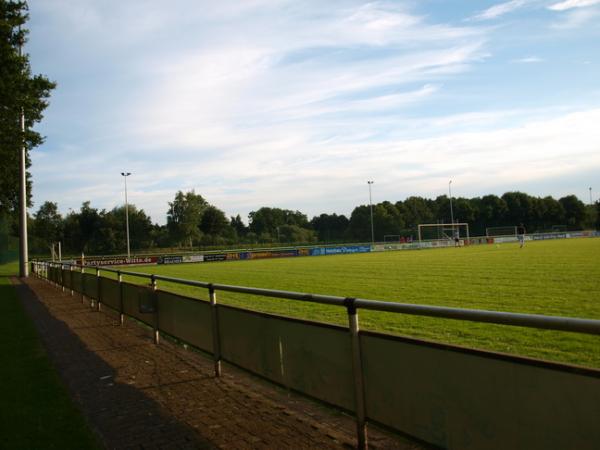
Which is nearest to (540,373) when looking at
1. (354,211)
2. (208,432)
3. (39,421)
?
(208,432)

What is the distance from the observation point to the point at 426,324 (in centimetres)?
932

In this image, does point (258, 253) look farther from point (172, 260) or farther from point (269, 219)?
point (269, 219)

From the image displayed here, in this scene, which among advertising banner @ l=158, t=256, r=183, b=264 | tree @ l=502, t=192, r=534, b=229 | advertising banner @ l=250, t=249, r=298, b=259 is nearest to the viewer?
advertising banner @ l=158, t=256, r=183, b=264

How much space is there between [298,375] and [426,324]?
213 inches

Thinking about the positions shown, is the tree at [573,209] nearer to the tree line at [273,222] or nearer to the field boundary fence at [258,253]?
the tree line at [273,222]

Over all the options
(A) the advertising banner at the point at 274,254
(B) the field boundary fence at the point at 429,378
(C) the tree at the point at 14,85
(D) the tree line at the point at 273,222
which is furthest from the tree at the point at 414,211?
(B) the field boundary fence at the point at 429,378

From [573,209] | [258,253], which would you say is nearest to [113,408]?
[258,253]

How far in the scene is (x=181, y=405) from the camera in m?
5.28

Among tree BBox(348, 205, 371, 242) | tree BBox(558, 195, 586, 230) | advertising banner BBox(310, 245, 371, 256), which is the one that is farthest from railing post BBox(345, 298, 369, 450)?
tree BBox(558, 195, 586, 230)

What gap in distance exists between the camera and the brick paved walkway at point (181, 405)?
4309 mm

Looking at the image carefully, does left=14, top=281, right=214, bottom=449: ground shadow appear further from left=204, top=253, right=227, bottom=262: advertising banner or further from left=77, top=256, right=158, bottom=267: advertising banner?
left=204, top=253, right=227, bottom=262: advertising banner

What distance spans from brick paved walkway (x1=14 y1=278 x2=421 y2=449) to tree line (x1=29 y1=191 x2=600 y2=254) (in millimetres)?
72215

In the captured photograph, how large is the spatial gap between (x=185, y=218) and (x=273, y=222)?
40.2 meters

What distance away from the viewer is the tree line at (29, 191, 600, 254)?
298ft
